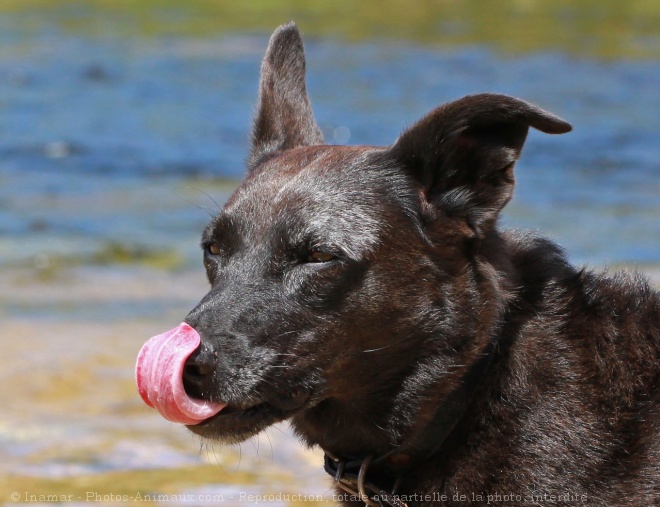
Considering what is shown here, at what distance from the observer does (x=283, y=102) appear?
15.7ft

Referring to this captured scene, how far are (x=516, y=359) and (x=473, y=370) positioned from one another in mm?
154

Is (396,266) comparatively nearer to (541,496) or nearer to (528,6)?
(541,496)

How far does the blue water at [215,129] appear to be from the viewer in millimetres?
11055

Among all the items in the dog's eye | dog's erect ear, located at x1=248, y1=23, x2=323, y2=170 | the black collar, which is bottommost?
the black collar

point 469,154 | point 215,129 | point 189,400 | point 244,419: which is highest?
point 469,154

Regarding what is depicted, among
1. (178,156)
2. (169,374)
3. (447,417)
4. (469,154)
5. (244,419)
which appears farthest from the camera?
(178,156)

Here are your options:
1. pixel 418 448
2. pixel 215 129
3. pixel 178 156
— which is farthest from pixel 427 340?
pixel 215 129

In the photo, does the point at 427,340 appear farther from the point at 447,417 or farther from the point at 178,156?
the point at 178,156

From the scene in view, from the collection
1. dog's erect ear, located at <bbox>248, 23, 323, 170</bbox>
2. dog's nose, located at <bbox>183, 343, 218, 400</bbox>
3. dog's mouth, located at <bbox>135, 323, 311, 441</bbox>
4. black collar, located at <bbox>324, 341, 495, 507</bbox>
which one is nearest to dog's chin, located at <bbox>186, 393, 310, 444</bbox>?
dog's mouth, located at <bbox>135, 323, 311, 441</bbox>

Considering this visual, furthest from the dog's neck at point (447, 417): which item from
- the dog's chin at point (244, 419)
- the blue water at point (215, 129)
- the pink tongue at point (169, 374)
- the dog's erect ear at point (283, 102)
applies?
the blue water at point (215, 129)

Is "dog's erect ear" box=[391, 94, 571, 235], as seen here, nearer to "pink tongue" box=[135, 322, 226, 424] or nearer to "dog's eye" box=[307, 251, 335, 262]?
"dog's eye" box=[307, 251, 335, 262]

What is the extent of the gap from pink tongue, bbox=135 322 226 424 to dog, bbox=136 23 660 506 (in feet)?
0.04

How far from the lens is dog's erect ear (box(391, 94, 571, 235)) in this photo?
3.84 meters

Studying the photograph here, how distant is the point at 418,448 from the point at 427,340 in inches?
14.6
